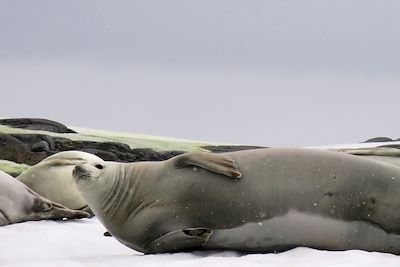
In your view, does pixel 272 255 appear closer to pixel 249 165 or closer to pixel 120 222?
pixel 249 165

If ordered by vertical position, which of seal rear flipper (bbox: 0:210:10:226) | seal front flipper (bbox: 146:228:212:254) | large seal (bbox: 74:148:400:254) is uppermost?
large seal (bbox: 74:148:400:254)

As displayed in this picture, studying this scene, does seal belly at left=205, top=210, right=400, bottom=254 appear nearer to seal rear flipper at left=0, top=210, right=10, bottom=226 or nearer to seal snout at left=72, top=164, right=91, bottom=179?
seal snout at left=72, top=164, right=91, bottom=179

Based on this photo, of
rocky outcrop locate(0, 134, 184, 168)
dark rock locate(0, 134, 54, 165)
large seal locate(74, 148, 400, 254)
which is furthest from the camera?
rocky outcrop locate(0, 134, 184, 168)

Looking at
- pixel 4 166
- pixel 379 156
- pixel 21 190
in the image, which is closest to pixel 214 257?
pixel 379 156

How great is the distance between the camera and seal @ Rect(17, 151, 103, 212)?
6.89 m

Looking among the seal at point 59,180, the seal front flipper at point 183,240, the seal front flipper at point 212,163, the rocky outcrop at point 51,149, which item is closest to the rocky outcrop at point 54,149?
the rocky outcrop at point 51,149

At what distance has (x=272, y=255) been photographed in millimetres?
3711

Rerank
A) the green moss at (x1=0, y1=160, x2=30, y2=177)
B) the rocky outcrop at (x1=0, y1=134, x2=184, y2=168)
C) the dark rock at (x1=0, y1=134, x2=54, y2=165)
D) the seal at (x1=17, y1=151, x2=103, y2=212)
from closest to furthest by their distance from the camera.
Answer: the seal at (x1=17, y1=151, x2=103, y2=212)
the green moss at (x1=0, y1=160, x2=30, y2=177)
the dark rock at (x1=0, y1=134, x2=54, y2=165)
the rocky outcrop at (x1=0, y1=134, x2=184, y2=168)

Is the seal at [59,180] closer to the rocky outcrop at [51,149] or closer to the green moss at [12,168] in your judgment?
the green moss at [12,168]

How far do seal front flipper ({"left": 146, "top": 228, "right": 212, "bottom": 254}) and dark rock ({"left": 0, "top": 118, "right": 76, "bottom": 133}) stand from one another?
14.1m

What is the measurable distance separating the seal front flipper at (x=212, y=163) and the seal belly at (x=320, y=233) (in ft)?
0.91

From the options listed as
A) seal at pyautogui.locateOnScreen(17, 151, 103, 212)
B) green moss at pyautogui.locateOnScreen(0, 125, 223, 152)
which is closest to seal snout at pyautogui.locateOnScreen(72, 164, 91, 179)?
seal at pyautogui.locateOnScreen(17, 151, 103, 212)

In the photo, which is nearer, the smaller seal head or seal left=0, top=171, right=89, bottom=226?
the smaller seal head

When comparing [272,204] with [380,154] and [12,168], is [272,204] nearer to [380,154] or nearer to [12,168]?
A: [380,154]
